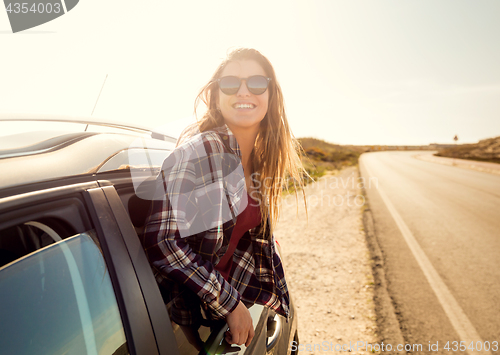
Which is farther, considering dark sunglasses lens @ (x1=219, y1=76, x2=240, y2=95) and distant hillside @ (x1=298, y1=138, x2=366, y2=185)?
distant hillside @ (x1=298, y1=138, x2=366, y2=185)

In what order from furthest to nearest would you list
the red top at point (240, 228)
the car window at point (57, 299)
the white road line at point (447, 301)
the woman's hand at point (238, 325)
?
the white road line at point (447, 301)
the red top at point (240, 228)
the woman's hand at point (238, 325)
the car window at point (57, 299)

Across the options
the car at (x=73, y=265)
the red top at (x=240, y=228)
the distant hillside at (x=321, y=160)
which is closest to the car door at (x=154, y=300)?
the car at (x=73, y=265)

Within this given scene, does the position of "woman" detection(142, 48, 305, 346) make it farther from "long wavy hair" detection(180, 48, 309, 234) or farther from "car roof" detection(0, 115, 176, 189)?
"car roof" detection(0, 115, 176, 189)

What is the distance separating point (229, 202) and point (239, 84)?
817mm

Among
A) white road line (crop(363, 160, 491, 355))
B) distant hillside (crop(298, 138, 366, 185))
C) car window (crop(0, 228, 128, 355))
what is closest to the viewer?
car window (crop(0, 228, 128, 355))

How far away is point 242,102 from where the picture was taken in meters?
1.77

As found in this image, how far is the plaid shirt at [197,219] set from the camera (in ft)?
3.55

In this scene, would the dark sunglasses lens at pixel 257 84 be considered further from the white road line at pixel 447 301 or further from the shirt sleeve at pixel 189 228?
the white road line at pixel 447 301

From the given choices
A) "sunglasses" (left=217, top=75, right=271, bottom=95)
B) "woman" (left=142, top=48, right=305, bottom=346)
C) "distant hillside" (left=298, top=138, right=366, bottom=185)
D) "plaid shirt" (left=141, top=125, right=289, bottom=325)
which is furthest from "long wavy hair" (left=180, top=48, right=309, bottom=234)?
"distant hillside" (left=298, top=138, right=366, bottom=185)

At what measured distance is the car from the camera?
77 cm

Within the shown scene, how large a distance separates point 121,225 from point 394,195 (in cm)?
1100

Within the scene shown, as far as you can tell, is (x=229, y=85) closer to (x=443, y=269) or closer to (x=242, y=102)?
(x=242, y=102)

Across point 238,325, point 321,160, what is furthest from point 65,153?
point 321,160

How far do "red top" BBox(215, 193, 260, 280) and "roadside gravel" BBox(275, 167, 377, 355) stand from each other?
0.89m
